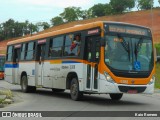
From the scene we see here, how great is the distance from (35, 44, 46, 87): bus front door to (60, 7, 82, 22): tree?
430ft

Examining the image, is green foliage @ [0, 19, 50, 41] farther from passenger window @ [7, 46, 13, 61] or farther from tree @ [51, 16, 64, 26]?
passenger window @ [7, 46, 13, 61]

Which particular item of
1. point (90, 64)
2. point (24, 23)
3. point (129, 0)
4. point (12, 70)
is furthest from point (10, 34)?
point (90, 64)

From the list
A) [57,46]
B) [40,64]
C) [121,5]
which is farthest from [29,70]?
[121,5]

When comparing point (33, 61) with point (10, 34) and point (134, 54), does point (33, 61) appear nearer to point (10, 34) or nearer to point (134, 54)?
point (134, 54)

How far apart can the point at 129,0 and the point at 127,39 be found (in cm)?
12247

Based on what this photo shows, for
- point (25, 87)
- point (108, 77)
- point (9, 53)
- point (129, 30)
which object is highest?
point (129, 30)

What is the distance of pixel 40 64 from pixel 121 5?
383 ft

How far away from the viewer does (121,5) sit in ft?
448

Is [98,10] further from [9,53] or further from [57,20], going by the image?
[9,53]

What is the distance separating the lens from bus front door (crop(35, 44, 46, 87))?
2173 centimetres

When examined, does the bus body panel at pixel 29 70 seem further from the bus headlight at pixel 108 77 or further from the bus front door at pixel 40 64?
the bus headlight at pixel 108 77

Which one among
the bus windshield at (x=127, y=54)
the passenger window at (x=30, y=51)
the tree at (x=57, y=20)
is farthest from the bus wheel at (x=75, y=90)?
the tree at (x=57, y=20)

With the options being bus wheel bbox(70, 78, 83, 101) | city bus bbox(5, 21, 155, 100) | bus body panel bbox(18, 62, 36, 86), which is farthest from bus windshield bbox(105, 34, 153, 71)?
bus body panel bbox(18, 62, 36, 86)

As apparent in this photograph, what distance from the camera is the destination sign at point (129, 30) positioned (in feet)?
54.1
